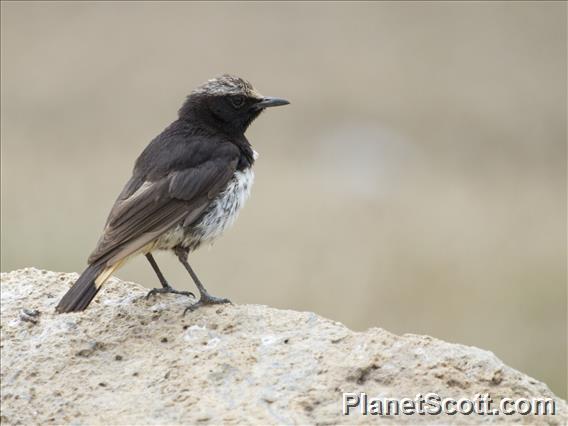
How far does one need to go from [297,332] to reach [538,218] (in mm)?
11457

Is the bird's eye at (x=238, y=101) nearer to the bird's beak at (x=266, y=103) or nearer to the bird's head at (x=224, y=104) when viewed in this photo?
the bird's head at (x=224, y=104)

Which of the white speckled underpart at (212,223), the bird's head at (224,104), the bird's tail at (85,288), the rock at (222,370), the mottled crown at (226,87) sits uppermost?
the mottled crown at (226,87)

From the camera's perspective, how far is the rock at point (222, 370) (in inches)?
249

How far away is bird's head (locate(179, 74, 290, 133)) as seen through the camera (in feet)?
29.4

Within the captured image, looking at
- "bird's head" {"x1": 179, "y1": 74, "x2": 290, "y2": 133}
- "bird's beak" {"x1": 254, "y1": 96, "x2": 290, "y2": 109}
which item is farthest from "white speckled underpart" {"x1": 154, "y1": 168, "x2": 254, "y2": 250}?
"bird's beak" {"x1": 254, "y1": 96, "x2": 290, "y2": 109}

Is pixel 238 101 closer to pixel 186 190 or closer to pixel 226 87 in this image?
pixel 226 87

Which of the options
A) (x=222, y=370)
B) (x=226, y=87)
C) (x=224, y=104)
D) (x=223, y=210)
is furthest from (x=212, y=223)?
(x=222, y=370)

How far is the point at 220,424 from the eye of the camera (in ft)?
20.2

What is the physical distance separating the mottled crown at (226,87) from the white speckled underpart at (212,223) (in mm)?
765

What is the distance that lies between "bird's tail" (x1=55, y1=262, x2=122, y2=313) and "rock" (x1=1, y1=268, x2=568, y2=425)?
14 cm

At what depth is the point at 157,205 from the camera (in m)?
7.94

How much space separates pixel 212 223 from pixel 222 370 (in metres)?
1.77

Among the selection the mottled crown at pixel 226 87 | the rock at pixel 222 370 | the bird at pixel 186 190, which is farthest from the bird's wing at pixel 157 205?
the mottled crown at pixel 226 87

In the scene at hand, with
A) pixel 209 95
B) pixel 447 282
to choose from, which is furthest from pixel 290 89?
pixel 209 95
